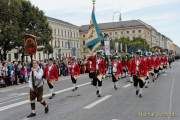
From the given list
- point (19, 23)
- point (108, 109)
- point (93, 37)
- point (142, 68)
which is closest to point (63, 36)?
point (19, 23)

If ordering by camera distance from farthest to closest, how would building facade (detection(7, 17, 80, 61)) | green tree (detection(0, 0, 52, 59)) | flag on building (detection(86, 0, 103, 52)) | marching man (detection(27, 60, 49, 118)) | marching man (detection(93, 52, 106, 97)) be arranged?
building facade (detection(7, 17, 80, 61)) → green tree (detection(0, 0, 52, 59)) → flag on building (detection(86, 0, 103, 52)) → marching man (detection(93, 52, 106, 97)) → marching man (detection(27, 60, 49, 118))

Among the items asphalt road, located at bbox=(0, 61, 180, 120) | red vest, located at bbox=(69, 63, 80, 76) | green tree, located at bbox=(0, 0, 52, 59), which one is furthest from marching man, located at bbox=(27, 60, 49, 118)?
green tree, located at bbox=(0, 0, 52, 59)

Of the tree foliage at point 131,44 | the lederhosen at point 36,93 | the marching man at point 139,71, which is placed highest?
the tree foliage at point 131,44

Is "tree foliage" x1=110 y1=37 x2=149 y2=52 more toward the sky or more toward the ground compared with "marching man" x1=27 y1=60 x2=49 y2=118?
more toward the sky

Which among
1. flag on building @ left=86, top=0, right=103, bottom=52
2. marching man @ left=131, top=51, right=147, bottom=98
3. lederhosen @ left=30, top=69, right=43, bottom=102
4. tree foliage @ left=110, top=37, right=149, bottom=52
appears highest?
tree foliage @ left=110, top=37, right=149, bottom=52

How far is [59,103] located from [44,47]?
54907 mm

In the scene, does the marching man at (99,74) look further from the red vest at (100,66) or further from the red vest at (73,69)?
the red vest at (73,69)

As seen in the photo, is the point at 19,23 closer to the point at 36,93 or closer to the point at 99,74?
the point at 99,74

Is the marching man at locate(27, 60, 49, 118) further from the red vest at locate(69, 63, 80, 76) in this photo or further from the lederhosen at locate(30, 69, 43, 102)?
the red vest at locate(69, 63, 80, 76)

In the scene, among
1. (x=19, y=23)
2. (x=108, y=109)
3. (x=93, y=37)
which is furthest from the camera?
(x=19, y=23)

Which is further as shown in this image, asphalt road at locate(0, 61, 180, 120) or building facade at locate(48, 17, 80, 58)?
building facade at locate(48, 17, 80, 58)

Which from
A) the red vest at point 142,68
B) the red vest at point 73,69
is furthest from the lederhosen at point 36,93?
the red vest at point 73,69

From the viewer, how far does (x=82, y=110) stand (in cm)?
1413

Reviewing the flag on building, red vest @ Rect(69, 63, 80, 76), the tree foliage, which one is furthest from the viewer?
the tree foliage
